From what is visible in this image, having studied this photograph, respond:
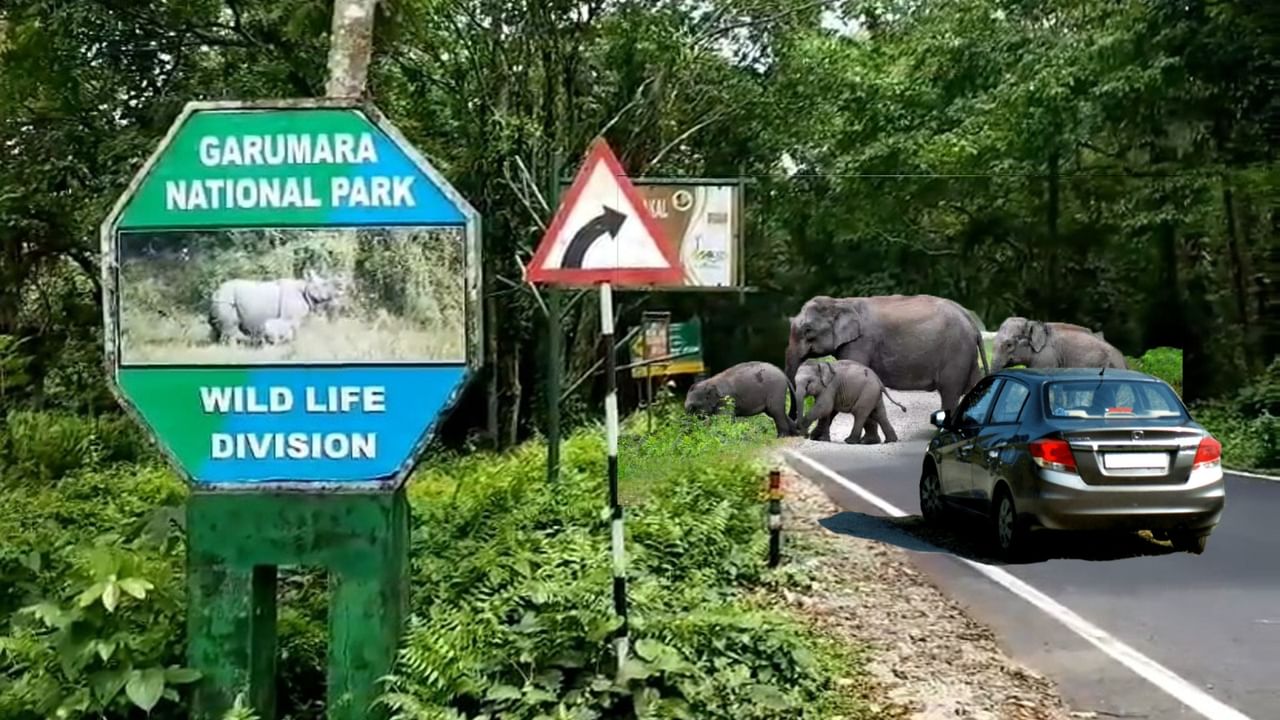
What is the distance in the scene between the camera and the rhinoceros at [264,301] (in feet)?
14.2

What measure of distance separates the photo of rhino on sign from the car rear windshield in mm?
3783

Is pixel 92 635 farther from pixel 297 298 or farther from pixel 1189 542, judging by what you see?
pixel 1189 542

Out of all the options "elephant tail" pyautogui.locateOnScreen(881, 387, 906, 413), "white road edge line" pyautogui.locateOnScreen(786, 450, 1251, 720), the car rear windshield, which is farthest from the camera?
"elephant tail" pyautogui.locateOnScreen(881, 387, 906, 413)

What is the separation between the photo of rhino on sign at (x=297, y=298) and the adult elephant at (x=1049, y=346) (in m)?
5.75

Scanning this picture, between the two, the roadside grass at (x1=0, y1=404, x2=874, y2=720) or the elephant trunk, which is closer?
the roadside grass at (x1=0, y1=404, x2=874, y2=720)

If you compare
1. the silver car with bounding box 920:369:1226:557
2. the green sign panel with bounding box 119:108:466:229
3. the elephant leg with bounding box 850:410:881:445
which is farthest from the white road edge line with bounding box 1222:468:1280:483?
the green sign panel with bounding box 119:108:466:229

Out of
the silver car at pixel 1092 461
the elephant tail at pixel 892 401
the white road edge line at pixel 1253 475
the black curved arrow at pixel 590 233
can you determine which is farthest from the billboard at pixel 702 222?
the white road edge line at pixel 1253 475

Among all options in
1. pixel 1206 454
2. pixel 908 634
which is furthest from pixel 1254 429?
pixel 908 634

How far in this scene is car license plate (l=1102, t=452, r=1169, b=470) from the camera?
240 inches

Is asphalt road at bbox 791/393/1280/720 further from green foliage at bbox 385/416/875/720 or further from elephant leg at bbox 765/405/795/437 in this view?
elephant leg at bbox 765/405/795/437

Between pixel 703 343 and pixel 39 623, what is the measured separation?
10.2 metres

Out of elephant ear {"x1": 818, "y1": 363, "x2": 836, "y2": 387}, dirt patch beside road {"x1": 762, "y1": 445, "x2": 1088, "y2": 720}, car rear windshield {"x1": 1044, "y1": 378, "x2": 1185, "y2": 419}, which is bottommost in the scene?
dirt patch beside road {"x1": 762, "y1": 445, "x2": 1088, "y2": 720}

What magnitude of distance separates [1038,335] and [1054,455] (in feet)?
14.1

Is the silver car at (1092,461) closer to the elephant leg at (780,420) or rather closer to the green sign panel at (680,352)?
the elephant leg at (780,420)
